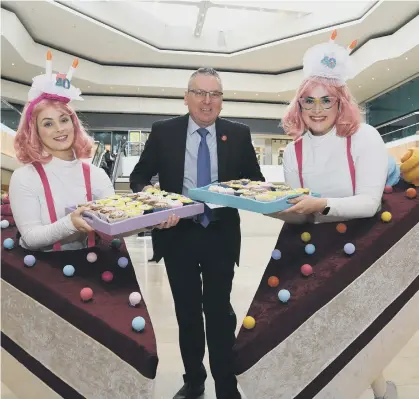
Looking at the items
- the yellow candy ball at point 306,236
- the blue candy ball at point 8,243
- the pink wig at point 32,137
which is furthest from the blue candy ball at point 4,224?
the yellow candy ball at point 306,236

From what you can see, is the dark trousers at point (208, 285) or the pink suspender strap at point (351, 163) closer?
the pink suspender strap at point (351, 163)

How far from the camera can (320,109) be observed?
192cm

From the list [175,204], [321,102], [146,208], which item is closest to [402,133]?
[321,102]

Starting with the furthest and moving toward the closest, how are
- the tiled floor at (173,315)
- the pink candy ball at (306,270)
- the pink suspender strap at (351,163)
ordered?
1. the tiled floor at (173,315)
2. the pink suspender strap at (351,163)
3. the pink candy ball at (306,270)

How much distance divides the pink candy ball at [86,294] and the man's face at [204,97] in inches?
42.7

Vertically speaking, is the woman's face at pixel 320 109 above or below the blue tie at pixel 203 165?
above

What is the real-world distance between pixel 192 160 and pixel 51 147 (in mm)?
763

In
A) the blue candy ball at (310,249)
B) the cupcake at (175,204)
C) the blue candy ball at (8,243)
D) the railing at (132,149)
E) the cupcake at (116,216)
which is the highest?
the railing at (132,149)

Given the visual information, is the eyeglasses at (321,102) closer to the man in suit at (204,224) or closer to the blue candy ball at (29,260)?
the man in suit at (204,224)

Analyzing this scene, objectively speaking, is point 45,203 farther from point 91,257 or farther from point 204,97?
point 204,97

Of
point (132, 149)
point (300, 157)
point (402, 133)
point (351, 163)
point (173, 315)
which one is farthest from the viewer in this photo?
point (132, 149)

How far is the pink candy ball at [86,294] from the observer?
162 centimetres

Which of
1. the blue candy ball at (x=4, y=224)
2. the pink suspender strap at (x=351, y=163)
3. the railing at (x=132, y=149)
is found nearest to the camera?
the pink suspender strap at (x=351, y=163)

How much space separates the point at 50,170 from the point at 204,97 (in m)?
0.85
